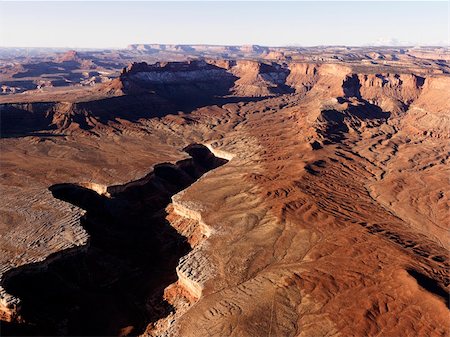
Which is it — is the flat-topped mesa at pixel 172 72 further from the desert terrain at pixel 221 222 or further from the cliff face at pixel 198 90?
the desert terrain at pixel 221 222

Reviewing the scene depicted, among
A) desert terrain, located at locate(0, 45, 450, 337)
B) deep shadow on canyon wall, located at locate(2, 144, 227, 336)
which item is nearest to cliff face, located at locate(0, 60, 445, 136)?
desert terrain, located at locate(0, 45, 450, 337)

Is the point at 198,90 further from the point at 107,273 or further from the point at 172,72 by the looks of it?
the point at 107,273

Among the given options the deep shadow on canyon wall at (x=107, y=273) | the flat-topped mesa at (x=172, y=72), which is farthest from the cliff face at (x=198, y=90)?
the deep shadow on canyon wall at (x=107, y=273)

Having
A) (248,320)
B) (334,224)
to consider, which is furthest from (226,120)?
(248,320)

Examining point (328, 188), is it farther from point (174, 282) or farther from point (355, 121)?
point (355, 121)

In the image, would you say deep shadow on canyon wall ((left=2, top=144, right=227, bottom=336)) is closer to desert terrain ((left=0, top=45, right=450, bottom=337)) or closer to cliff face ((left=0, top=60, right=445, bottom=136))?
desert terrain ((left=0, top=45, right=450, bottom=337))

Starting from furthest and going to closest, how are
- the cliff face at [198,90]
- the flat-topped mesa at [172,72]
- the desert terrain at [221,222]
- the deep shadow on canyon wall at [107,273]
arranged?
the flat-topped mesa at [172,72] < the cliff face at [198,90] < the deep shadow on canyon wall at [107,273] < the desert terrain at [221,222]
